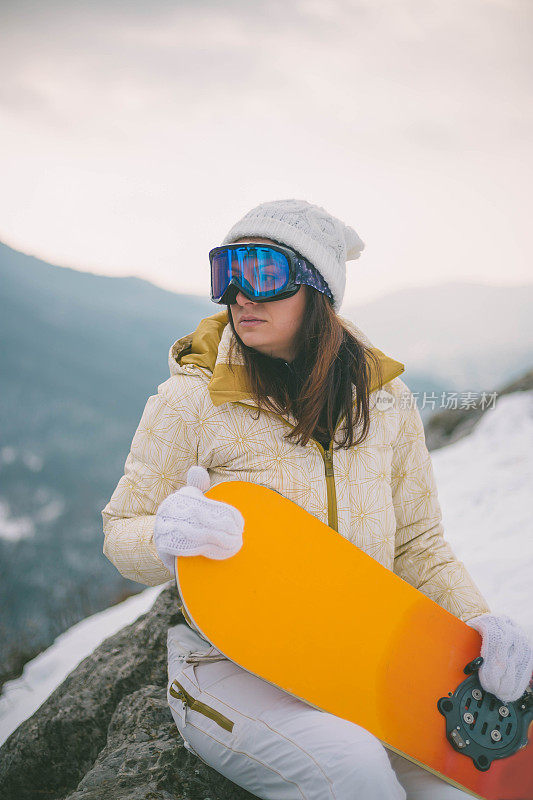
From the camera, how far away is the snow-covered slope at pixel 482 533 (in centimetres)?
295

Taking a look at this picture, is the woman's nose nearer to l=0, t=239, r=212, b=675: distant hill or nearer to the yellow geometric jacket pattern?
the yellow geometric jacket pattern

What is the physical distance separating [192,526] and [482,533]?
11.1 feet

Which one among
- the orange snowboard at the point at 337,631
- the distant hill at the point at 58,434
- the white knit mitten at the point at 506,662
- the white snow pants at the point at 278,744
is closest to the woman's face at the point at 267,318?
the orange snowboard at the point at 337,631

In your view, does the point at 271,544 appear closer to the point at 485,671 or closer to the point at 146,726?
the point at 485,671

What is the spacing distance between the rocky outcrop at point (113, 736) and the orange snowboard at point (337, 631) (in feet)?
2.03

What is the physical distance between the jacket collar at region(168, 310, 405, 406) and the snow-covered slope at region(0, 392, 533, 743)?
160 cm

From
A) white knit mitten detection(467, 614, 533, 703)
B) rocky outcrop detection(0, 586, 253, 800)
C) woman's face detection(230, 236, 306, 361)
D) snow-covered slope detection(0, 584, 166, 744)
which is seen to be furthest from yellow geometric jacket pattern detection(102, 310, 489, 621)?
snow-covered slope detection(0, 584, 166, 744)

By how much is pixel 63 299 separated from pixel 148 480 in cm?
21428

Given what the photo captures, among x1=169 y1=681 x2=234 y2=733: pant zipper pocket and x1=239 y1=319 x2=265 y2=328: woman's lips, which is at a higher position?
x1=239 y1=319 x2=265 y2=328: woman's lips

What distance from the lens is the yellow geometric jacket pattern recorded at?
1.48m

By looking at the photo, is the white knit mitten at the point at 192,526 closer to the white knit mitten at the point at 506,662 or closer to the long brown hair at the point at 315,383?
the long brown hair at the point at 315,383

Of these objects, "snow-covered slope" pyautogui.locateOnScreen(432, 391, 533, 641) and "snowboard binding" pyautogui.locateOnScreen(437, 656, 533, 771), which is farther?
"snow-covered slope" pyautogui.locateOnScreen(432, 391, 533, 641)

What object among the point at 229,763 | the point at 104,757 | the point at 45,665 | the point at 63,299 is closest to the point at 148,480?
the point at 229,763

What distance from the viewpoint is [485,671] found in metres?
1.34
